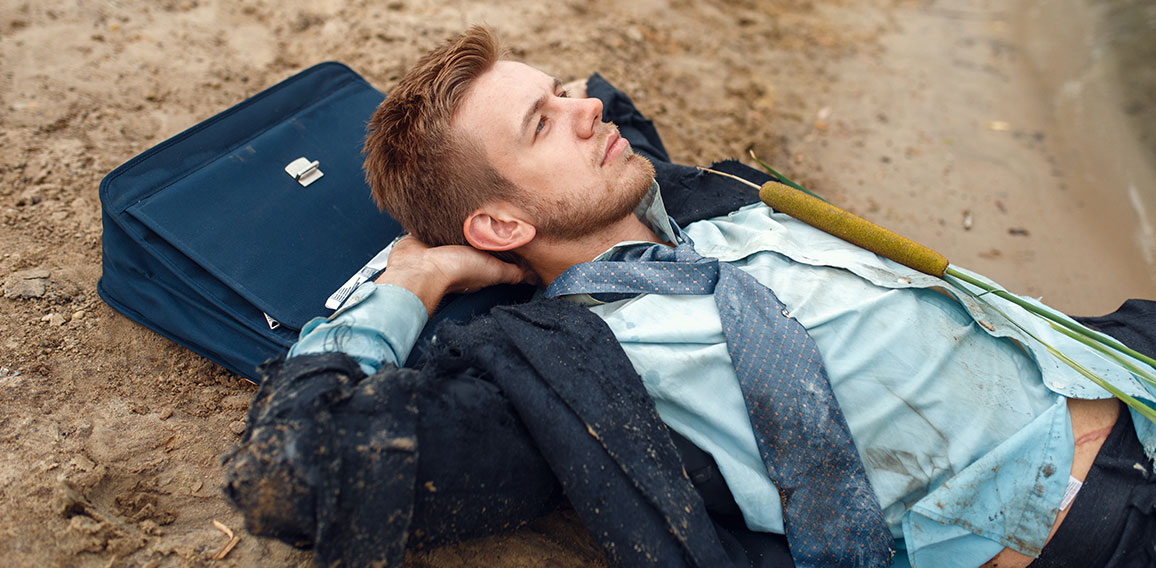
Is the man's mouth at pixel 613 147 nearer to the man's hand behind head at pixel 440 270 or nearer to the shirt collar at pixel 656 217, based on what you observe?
the shirt collar at pixel 656 217

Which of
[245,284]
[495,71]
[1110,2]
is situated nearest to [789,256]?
[495,71]

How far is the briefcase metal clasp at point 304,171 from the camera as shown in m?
2.44

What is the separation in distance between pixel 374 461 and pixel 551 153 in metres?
1.10

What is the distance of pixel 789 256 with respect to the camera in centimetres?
204

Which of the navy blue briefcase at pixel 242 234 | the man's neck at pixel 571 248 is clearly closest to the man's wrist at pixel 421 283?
the navy blue briefcase at pixel 242 234

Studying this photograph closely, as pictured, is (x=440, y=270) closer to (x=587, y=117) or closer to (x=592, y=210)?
(x=592, y=210)

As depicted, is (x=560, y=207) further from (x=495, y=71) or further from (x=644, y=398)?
(x=644, y=398)

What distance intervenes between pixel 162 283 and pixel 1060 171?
4579 mm

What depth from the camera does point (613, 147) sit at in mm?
2250

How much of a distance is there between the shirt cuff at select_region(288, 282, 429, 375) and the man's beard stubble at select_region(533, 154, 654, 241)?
0.49 meters

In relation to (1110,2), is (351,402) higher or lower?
higher

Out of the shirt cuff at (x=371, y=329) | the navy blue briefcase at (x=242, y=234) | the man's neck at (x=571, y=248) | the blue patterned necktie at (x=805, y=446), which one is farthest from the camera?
the man's neck at (x=571, y=248)

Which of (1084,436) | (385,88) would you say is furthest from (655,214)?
(385,88)

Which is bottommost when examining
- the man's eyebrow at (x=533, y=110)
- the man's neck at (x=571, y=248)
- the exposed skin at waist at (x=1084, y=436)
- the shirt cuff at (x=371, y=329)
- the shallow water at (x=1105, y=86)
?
the shallow water at (x=1105, y=86)
